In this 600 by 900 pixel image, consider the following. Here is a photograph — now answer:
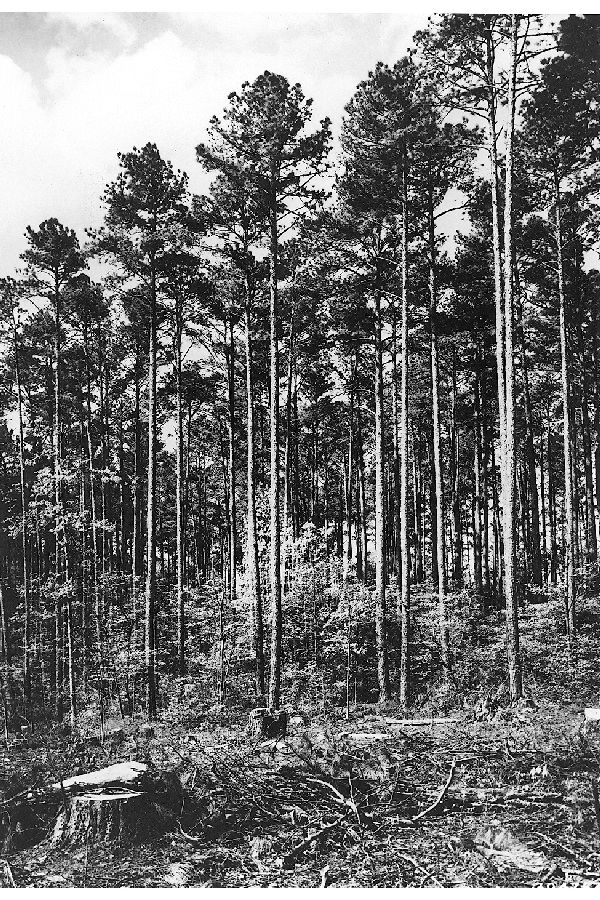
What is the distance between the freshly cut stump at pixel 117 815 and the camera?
718 cm

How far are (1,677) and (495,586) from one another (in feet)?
58.1

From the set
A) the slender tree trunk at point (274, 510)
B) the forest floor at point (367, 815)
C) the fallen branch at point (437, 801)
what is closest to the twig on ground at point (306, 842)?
the forest floor at point (367, 815)

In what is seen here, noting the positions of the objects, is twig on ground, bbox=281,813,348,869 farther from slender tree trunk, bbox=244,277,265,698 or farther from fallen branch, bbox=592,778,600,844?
slender tree trunk, bbox=244,277,265,698

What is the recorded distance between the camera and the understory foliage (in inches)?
548

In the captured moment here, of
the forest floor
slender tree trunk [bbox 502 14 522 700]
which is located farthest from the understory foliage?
the forest floor

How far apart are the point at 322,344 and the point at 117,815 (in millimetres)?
13081

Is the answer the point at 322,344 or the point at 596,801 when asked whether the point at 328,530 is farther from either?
the point at 596,801

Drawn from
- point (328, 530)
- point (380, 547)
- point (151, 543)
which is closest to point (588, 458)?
point (328, 530)

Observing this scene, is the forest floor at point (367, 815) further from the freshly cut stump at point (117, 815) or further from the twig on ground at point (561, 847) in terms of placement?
the freshly cut stump at point (117, 815)

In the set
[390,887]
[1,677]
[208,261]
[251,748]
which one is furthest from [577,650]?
[1,677]

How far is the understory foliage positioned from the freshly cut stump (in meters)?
6.07

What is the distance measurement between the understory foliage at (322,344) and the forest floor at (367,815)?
11.3ft

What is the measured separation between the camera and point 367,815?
24.0ft

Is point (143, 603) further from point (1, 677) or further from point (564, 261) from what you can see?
point (564, 261)
